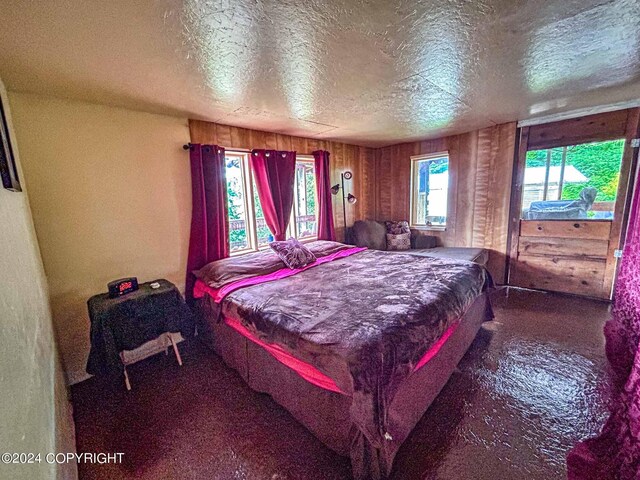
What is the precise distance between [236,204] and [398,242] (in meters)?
2.54

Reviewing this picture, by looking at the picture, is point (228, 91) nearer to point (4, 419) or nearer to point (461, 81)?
point (461, 81)

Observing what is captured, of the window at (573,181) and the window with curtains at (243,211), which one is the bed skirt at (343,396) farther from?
the window at (573,181)

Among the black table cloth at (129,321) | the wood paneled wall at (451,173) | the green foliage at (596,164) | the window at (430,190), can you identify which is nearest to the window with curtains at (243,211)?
the wood paneled wall at (451,173)

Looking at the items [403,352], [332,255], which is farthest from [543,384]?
[332,255]

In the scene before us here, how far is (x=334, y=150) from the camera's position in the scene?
4082 millimetres

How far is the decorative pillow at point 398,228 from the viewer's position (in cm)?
430

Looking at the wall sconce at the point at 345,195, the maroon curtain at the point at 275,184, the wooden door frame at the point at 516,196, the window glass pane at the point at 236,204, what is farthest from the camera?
the wall sconce at the point at 345,195

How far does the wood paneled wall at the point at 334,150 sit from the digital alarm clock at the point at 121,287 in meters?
1.42

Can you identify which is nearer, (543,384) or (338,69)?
(338,69)

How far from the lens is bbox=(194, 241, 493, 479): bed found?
50.1 inches

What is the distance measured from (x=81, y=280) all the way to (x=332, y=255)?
2.34 m

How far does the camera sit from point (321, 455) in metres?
1.44

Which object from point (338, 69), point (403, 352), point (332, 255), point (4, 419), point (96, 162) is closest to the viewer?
point (4, 419)

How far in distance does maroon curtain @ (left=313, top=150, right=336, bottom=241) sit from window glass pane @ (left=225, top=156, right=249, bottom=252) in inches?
44.1
